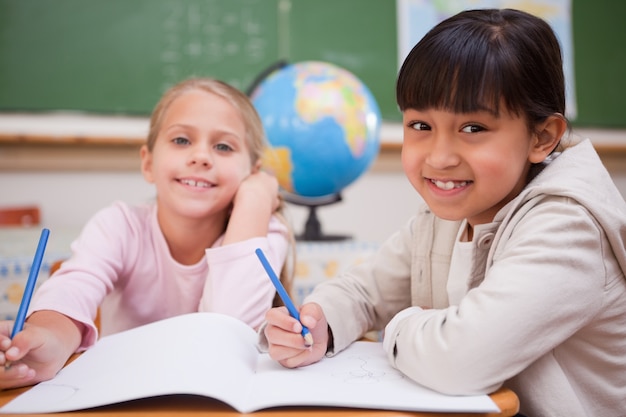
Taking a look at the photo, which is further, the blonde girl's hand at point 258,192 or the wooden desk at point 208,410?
the blonde girl's hand at point 258,192

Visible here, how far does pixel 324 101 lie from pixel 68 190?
1358mm

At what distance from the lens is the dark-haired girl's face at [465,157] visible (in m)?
0.74

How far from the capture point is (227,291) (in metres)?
1.02

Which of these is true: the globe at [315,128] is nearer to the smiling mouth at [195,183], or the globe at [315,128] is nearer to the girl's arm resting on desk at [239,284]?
the smiling mouth at [195,183]

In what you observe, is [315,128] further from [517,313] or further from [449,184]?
[517,313]

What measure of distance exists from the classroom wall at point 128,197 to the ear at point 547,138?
1680mm

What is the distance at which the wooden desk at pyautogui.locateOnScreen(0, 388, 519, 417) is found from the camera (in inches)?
21.6

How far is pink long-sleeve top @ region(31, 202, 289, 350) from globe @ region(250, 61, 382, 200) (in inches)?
26.4

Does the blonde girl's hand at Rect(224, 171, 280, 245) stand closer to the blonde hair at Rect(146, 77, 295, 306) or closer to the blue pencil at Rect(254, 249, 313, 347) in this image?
the blonde hair at Rect(146, 77, 295, 306)

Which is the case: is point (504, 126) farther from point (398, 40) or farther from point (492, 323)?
point (398, 40)

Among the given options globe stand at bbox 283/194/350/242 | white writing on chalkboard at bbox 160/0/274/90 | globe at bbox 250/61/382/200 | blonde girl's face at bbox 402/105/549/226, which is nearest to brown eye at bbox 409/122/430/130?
blonde girl's face at bbox 402/105/549/226

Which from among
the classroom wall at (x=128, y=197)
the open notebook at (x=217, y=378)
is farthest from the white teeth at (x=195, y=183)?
the classroom wall at (x=128, y=197)

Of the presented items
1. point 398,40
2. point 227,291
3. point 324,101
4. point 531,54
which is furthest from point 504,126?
point 398,40

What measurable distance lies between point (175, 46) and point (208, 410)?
245 cm
